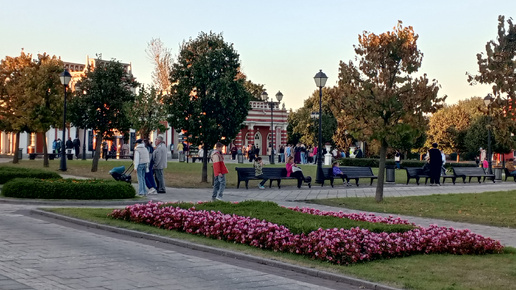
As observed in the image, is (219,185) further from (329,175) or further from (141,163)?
(329,175)

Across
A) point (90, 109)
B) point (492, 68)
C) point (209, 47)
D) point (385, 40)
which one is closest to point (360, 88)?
point (385, 40)

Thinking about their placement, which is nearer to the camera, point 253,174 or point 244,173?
point 244,173

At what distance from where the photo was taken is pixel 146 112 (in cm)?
3425

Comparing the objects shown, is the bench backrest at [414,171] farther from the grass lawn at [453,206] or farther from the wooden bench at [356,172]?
the grass lawn at [453,206]

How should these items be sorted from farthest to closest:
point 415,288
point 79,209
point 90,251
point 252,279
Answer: point 79,209, point 90,251, point 252,279, point 415,288

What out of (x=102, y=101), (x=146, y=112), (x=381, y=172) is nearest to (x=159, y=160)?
(x=381, y=172)

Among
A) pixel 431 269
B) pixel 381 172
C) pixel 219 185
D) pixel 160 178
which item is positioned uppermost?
pixel 381 172

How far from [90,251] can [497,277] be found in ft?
19.7

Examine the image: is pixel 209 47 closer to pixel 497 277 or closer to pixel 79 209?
pixel 79 209

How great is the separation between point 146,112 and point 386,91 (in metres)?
19.0

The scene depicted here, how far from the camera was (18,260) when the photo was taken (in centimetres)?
897

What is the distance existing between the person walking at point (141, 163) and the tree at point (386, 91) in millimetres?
6509

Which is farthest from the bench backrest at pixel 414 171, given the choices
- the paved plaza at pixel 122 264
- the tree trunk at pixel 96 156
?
the tree trunk at pixel 96 156

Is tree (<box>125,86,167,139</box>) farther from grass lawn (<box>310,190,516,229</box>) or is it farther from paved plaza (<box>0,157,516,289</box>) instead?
paved plaza (<box>0,157,516,289</box>)
